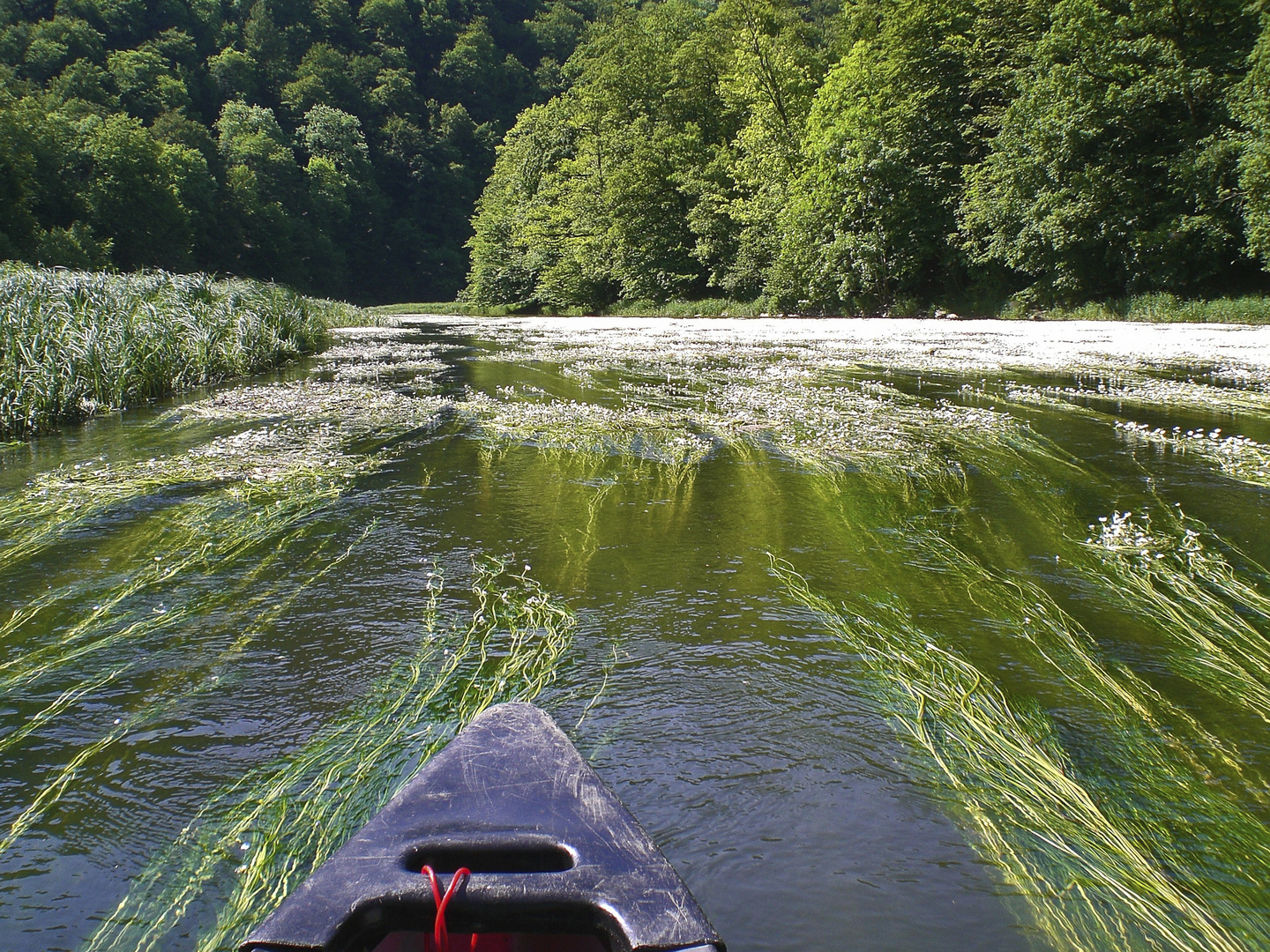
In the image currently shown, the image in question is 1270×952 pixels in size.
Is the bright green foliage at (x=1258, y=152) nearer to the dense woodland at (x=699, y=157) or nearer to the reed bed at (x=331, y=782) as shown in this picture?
the dense woodland at (x=699, y=157)

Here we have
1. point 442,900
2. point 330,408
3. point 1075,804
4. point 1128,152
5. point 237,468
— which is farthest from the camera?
point 1128,152

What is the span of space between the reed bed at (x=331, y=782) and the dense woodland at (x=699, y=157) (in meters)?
26.2

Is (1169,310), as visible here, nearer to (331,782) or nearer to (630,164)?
(331,782)

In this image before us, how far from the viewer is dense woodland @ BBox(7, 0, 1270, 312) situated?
25.3 metres

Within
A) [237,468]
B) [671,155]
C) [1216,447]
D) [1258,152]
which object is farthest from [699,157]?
[237,468]

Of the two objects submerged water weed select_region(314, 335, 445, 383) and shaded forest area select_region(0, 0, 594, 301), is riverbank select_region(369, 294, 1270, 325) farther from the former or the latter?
shaded forest area select_region(0, 0, 594, 301)

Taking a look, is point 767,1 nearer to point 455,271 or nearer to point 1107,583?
point 1107,583

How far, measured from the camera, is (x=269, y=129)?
247 ft

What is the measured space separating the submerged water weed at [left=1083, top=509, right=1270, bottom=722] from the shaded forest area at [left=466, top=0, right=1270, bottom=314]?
22.4 m

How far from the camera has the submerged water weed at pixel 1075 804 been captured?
2334mm

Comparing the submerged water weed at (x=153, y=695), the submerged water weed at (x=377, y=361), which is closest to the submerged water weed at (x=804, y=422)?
the submerged water weed at (x=377, y=361)

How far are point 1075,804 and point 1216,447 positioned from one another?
676 cm

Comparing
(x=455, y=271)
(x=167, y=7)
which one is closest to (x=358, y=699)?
(x=455, y=271)

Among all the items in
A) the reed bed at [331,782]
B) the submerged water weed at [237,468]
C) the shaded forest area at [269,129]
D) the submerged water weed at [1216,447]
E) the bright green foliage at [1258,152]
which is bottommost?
the reed bed at [331,782]
